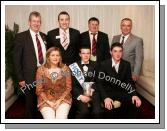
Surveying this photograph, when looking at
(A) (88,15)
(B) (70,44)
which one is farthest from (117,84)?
(A) (88,15)

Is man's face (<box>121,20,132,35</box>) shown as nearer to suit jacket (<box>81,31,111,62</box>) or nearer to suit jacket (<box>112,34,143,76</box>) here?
suit jacket (<box>112,34,143,76</box>)

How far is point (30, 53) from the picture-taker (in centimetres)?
271

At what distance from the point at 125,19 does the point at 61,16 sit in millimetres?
542

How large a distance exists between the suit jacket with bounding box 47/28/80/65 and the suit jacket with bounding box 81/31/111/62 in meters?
0.06

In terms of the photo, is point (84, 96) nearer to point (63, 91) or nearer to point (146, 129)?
point (63, 91)

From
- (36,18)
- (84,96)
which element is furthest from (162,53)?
(36,18)

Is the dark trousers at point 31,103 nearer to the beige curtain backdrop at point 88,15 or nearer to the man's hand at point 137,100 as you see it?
the beige curtain backdrop at point 88,15

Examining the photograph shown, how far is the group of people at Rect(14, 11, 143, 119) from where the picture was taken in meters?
2.69

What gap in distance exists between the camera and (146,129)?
2.70m

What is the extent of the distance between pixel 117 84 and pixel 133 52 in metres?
0.31

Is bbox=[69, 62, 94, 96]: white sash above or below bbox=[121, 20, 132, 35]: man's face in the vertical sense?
below

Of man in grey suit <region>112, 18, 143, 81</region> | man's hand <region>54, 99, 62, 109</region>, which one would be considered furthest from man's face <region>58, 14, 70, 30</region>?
man's hand <region>54, 99, 62, 109</region>

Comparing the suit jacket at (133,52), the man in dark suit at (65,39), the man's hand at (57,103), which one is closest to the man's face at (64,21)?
the man in dark suit at (65,39)

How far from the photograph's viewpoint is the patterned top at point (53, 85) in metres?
2.70
